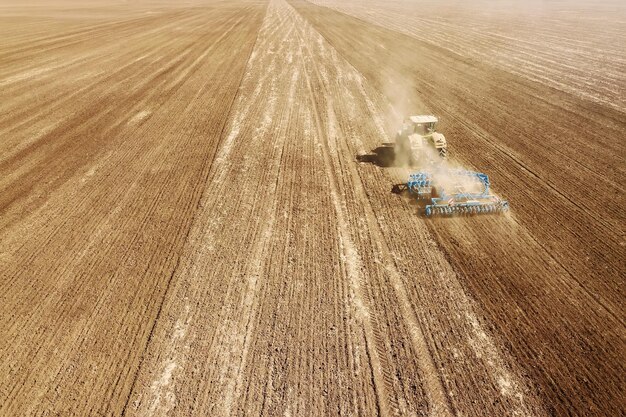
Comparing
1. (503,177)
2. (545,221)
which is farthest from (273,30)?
(545,221)

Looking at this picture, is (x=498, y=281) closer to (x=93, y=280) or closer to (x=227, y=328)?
(x=227, y=328)

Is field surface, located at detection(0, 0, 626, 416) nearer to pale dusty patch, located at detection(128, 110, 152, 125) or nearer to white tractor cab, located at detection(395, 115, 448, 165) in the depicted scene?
pale dusty patch, located at detection(128, 110, 152, 125)

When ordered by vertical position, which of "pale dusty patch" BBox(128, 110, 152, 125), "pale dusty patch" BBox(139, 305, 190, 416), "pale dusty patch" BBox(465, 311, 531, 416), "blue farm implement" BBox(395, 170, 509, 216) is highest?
"blue farm implement" BBox(395, 170, 509, 216)

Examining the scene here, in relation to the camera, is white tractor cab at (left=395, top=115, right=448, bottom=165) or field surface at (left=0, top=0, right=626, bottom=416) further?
white tractor cab at (left=395, top=115, right=448, bottom=165)

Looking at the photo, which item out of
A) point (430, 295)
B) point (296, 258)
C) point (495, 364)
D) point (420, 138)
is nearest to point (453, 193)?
point (420, 138)

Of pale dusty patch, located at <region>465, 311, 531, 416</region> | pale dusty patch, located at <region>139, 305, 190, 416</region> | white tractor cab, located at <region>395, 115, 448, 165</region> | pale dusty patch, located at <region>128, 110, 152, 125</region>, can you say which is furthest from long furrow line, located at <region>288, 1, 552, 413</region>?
pale dusty patch, located at <region>128, 110, 152, 125</region>

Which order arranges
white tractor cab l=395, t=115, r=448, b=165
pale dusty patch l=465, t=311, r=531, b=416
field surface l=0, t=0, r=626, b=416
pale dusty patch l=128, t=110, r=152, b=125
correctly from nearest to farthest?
pale dusty patch l=465, t=311, r=531, b=416 < field surface l=0, t=0, r=626, b=416 < white tractor cab l=395, t=115, r=448, b=165 < pale dusty patch l=128, t=110, r=152, b=125

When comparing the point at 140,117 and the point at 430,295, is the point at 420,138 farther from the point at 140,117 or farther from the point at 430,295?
the point at 140,117
